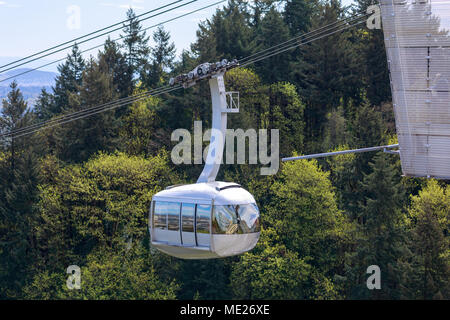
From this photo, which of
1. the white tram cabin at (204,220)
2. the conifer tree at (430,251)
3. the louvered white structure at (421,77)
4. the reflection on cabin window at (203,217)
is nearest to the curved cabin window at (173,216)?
the white tram cabin at (204,220)

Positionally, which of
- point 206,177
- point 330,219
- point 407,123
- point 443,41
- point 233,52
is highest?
point 233,52

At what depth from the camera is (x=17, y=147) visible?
58938 mm

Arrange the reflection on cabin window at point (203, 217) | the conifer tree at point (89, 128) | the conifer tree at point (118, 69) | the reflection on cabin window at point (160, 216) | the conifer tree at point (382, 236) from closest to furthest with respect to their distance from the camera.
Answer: the reflection on cabin window at point (203, 217)
the reflection on cabin window at point (160, 216)
the conifer tree at point (382, 236)
the conifer tree at point (89, 128)
the conifer tree at point (118, 69)

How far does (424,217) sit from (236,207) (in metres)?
29.4

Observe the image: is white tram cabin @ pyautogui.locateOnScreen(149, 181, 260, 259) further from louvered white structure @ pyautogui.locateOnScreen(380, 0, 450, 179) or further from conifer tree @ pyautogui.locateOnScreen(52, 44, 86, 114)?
conifer tree @ pyautogui.locateOnScreen(52, 44, 86, 114)

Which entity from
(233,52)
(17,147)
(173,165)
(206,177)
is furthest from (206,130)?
(206,177)

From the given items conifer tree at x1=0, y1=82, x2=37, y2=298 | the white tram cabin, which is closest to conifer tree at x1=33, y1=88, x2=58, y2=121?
conifer tree at x1=0, y1=82, x2=37, y2=298

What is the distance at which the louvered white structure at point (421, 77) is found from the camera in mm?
20797

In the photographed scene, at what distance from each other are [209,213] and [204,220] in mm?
326

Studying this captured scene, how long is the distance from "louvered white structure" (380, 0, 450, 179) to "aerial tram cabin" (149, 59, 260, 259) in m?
5.76

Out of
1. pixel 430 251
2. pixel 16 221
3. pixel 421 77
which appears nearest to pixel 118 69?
pixel 16 221

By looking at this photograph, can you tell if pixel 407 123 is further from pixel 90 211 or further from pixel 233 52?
pixel 233 52

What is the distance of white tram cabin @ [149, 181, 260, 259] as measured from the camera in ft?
67.4

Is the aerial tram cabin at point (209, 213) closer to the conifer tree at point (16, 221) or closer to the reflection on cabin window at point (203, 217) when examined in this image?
the reflection on cabin window at point (203, 217)
